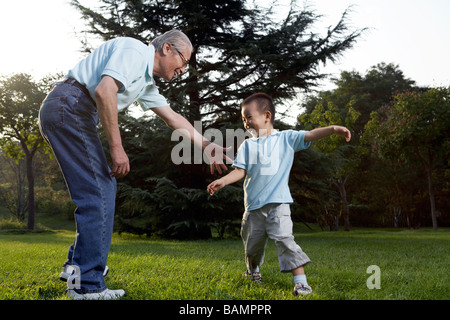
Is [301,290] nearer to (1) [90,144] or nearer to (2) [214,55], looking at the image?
(1) [90,144]

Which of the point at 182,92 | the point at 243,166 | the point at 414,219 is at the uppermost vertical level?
the point at 182,92

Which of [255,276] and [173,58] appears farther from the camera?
[255,276]

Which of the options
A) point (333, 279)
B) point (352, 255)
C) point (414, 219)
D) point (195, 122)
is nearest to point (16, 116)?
point (195, 122)

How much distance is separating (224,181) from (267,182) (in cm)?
38

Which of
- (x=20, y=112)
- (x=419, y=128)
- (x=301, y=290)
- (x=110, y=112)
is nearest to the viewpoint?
(x=110, y=112)

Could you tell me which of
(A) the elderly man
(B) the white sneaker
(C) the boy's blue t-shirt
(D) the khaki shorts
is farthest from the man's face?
(B) the white sneaker

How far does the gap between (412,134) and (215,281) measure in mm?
14092

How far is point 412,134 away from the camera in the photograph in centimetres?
1479

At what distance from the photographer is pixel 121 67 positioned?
2361mm

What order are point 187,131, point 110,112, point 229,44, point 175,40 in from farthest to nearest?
point 229,44
point 187,131
point 175,40
point 110,112

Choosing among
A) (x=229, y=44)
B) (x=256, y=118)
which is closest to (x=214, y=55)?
(x=229, y=44)

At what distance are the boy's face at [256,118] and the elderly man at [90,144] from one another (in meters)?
1.01

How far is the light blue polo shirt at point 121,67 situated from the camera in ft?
7.77

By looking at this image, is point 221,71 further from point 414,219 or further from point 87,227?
point 414,219
